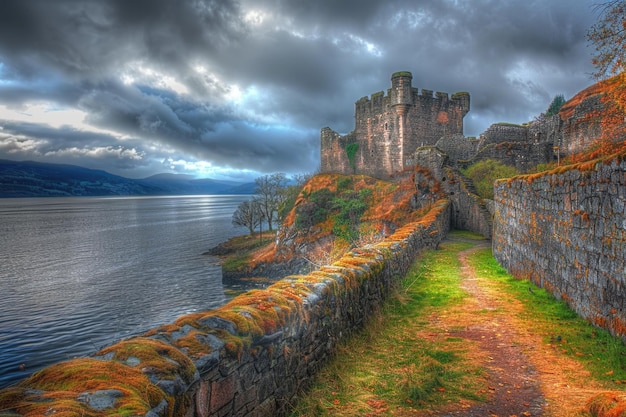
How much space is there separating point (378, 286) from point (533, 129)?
97.9ft

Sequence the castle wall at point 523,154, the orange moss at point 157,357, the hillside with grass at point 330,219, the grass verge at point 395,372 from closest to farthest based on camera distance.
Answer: the orange moss at point 157,357 → the grass verge at point 395,372 → the castle wall at point 523,154 → the hillside with grass at point 330,219

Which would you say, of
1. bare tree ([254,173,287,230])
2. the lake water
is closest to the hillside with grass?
the lake water

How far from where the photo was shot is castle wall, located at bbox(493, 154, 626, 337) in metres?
5.79

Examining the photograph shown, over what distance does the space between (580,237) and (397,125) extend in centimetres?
3601

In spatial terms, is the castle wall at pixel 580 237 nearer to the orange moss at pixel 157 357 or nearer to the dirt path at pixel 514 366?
the dirt path at pixel 514 366

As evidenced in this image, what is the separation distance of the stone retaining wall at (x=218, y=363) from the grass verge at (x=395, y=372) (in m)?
0.33

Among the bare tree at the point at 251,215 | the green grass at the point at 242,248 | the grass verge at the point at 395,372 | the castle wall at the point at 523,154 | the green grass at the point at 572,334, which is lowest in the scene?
the green grass at the point at 242,248

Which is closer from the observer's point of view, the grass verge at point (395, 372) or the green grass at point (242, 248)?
the grass verge at point (395, 372)

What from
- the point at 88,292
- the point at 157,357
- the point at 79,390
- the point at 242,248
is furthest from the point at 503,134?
the point at 88,292

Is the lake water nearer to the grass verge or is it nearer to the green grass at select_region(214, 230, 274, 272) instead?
the green grass at select_region(214, 230, 274, 272)

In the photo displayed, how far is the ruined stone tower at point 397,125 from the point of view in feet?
134

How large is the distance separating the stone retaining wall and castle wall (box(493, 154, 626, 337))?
13.2 feet

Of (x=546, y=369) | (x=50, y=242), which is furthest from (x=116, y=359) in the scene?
(x=50, y=242)

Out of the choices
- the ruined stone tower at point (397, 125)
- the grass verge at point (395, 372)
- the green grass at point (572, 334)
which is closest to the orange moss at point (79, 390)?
the grass verge at point (395, 372)
